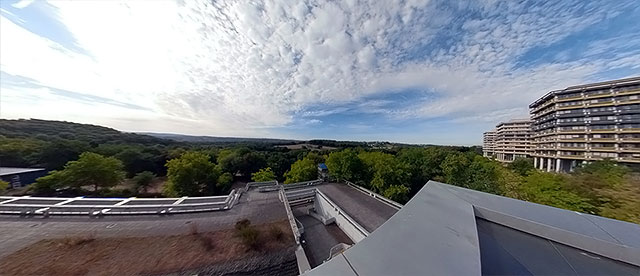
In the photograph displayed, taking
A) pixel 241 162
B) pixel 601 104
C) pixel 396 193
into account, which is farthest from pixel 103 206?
pixel 601 104

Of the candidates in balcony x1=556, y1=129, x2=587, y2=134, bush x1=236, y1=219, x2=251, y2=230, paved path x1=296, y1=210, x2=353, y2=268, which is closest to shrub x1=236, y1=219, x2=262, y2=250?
bush x1=236, y1=219, x2=251, y2=230

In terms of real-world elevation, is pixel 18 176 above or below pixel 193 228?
above

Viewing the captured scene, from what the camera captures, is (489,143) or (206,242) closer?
(206,242)

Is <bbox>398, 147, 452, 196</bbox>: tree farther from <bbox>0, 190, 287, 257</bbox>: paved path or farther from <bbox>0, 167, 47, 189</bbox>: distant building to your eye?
<bbox>0, 167, 47, 189</bbox>: distant building

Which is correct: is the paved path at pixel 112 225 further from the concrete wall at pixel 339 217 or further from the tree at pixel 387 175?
the tree at pixel 387 175

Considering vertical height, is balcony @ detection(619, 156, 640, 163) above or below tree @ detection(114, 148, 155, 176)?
above

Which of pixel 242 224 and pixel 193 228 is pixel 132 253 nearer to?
pixel 193 228

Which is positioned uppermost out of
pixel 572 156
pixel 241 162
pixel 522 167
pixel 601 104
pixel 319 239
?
pixel 601 104
